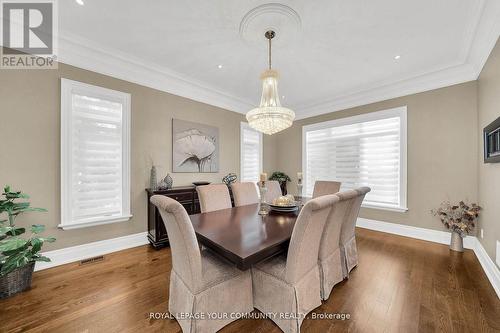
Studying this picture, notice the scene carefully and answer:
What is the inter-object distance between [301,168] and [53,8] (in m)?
4.74

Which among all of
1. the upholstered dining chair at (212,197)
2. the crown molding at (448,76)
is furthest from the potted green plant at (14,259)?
the crown molding at (448,76)

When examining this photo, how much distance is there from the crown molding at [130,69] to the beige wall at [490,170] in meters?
3.77

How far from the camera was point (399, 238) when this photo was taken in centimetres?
335

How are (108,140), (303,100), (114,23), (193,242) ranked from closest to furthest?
(193,242), (114,23), (108,140), (303,100)

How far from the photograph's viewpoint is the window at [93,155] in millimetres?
2464

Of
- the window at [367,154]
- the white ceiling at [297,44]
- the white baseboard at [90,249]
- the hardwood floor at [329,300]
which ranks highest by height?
the white ceiling at [297,44]

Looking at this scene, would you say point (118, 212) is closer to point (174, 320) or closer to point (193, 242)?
point (174, 320)

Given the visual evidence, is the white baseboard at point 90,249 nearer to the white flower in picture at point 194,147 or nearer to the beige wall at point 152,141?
the beige wall at point 152,141

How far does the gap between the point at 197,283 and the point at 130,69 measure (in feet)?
10.2

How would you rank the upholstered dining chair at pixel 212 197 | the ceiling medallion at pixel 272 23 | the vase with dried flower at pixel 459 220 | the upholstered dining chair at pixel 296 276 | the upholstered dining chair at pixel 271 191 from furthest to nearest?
the upholstered dining chair at pixel 271 191 → the vase with dried flower at pixel 459 220 → the upholstered dining chair at pixel 212 197 → the ceiling medallion at pixel 272 23 → the upholstered dining chair at pixel 296 276

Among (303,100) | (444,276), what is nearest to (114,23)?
(303,100)

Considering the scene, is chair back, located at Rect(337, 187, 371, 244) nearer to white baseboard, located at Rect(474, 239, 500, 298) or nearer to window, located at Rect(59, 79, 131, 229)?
white baseboard, located at Rect(474, 239, 500, 298)

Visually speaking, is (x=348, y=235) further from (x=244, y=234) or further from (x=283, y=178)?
(x=283, y=178)

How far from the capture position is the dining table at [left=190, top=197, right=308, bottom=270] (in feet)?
4.07
